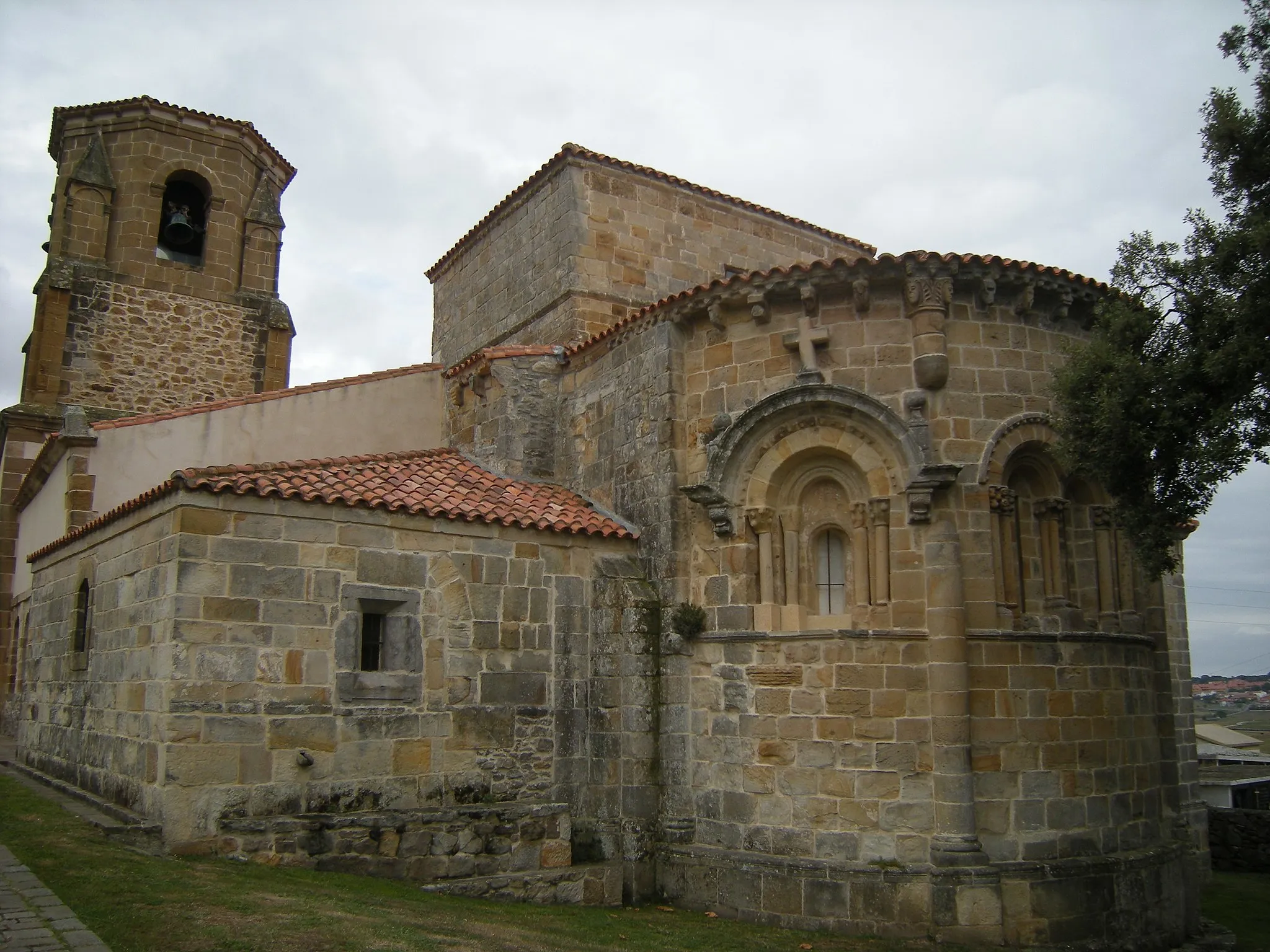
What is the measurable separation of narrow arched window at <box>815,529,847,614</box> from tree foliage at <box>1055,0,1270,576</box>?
2483 mm

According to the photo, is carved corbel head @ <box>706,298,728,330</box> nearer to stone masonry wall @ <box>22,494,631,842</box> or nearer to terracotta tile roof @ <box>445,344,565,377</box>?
stone masonry wall @ <box>22,494,631,842</box>

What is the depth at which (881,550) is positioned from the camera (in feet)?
32.6

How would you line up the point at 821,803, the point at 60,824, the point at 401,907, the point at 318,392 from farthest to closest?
the point at 318,392, the point at 821,803, the point at 60,824, the point at 401,907

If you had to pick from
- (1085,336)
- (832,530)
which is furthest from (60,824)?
(1085,336)

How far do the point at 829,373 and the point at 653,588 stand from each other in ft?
10.1

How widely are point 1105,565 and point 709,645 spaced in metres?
4.29

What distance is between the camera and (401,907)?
7.90m

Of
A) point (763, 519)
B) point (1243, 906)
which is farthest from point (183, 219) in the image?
point (1243, 906)

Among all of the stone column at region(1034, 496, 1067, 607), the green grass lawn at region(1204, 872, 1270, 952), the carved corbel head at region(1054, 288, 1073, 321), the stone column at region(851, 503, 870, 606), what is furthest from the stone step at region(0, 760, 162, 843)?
the green grass lawn at region(1204, 872, 1270, 952)

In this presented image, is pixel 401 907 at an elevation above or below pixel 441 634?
below

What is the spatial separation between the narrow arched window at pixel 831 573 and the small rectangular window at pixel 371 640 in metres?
4.43

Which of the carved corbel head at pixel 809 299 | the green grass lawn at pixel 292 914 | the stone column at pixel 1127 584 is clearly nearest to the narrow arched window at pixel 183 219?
the green grass lawn at pixel 292 914

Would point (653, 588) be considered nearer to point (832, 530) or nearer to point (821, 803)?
point (832, 530)

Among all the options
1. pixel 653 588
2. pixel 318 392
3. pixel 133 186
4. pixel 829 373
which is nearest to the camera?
pixel 829 373
